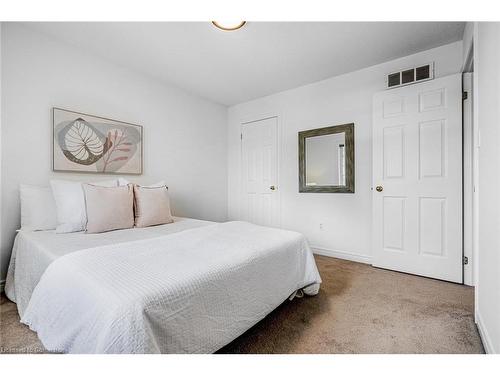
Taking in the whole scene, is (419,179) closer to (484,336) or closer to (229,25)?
(484,336)

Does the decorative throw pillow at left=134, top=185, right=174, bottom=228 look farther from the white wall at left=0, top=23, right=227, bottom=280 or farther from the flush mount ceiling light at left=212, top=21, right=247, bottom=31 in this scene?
the flush mount ceiling light at left=212, top=21, right=247, bottom=31

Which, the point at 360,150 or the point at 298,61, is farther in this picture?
the point at 360,150

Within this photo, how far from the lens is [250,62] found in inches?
108

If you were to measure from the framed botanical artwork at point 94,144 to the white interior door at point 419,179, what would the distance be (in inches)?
110

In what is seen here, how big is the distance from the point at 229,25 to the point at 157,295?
6.99 ft

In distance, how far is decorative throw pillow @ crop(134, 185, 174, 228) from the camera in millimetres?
2305

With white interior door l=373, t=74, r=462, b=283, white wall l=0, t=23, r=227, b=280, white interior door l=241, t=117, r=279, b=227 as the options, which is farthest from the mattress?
white interior door l=373, t=74, r=462, b=283

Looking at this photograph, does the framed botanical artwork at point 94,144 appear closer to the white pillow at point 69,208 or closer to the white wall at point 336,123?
the white pillow at point 69,208

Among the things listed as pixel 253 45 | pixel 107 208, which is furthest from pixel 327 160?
pixel 107 208

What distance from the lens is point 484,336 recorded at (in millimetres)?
1346

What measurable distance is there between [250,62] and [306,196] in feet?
6.05
